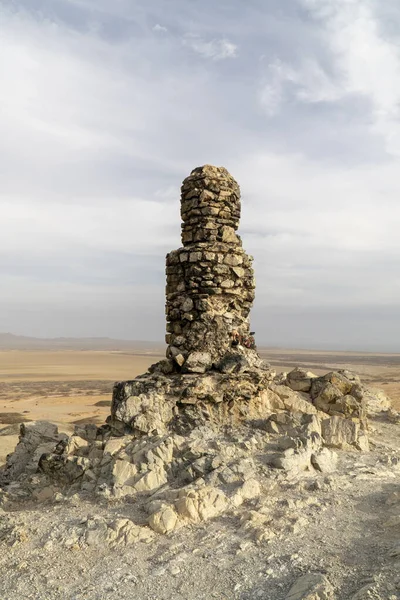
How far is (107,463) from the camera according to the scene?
816 cm

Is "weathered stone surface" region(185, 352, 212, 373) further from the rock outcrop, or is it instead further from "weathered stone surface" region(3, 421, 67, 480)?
"weathered stone surface" region(3, 421, 67, 480)

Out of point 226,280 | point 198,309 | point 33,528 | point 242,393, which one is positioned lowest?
point 33,528

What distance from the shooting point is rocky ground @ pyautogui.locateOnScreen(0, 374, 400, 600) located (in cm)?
505

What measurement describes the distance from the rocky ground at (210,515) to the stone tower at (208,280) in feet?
6.66

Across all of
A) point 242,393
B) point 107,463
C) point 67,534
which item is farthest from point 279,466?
point 67,534

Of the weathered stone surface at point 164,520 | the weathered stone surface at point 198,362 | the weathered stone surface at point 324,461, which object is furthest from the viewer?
the weathered stone surface at point 198,362

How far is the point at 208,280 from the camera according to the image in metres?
10.6

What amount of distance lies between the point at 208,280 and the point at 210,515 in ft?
17.9

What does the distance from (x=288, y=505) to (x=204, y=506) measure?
1231 mm

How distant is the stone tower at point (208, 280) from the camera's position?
1055cm

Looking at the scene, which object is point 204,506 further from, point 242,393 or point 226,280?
point 226,280

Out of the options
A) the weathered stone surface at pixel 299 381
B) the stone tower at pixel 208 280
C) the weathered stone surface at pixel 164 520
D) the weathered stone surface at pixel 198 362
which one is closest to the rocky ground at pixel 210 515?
the weathered stone surface at pixel 164 520

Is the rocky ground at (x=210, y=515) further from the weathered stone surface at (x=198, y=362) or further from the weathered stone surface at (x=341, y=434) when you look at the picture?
the weathered stone surface at (x=198, y=362)

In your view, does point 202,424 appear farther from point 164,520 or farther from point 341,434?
point 164,520
